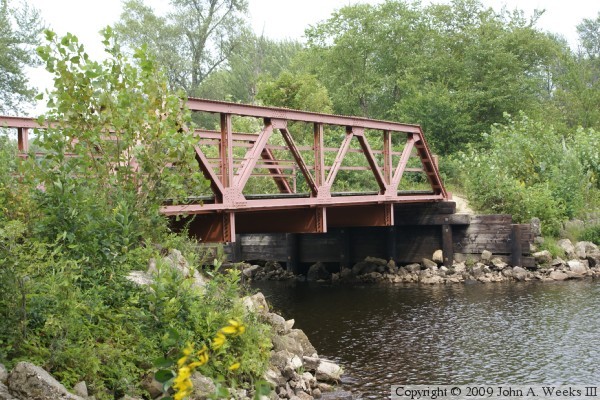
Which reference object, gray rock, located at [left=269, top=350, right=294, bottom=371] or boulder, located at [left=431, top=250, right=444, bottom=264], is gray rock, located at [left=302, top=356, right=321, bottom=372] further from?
boulder, located at [left=431, top=250, right=444, bottom=264]

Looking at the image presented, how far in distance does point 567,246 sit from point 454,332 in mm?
9799

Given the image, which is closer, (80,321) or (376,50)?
(80,321)

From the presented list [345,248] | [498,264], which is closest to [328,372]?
[498,264]

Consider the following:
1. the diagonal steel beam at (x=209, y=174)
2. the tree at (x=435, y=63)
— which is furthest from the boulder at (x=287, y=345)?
the tree at (x=435, y=63)

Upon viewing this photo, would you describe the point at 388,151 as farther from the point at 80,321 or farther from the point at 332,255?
the point at 80,321

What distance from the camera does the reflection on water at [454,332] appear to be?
38.1 feet

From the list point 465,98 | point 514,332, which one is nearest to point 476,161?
point 465,98

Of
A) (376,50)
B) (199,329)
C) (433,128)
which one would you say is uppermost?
(376,50)

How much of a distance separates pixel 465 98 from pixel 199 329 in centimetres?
3098

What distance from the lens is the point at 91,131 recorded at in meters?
10.2

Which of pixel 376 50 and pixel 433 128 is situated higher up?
pixel 376 50

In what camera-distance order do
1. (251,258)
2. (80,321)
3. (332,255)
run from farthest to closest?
(251,258), (332,255), (80,321)

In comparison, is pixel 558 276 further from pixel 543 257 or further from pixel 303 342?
pixel 303 342

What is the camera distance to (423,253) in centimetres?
2430
